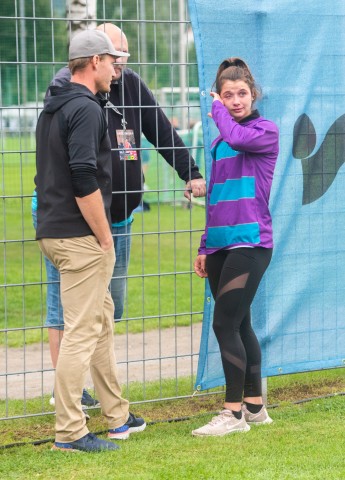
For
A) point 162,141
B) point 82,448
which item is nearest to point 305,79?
point 162,141

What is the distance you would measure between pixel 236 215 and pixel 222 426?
3.70 ft

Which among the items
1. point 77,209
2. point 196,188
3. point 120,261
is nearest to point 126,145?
point 196,188

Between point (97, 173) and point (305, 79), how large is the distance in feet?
5.28

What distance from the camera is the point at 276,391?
19.7ft

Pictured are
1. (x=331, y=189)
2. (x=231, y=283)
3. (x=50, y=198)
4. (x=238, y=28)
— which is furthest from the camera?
(x=331, y=189)

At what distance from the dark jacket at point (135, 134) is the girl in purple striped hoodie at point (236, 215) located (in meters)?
0.46

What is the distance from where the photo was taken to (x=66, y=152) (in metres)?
4.47

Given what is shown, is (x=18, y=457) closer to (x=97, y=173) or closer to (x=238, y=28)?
(x=97, y=173)

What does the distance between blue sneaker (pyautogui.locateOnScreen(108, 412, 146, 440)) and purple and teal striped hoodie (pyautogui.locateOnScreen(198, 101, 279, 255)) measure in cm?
106

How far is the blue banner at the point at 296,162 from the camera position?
17.5ft

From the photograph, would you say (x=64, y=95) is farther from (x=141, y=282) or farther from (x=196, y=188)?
(x=141, y=282)

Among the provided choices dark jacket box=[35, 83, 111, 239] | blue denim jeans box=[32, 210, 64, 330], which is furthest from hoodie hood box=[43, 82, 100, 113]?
blue denim jeans box=[32, 210, 64, 330]

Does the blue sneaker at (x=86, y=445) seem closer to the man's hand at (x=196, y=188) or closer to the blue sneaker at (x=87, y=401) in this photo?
the blue sneaker at (x=87, y=401)

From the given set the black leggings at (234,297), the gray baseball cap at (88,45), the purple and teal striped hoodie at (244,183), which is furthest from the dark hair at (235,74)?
the black leggings at (234,297)
